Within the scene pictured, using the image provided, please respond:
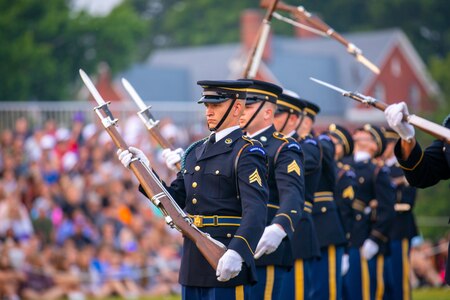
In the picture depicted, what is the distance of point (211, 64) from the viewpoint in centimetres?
5419

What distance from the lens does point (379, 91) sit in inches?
2094

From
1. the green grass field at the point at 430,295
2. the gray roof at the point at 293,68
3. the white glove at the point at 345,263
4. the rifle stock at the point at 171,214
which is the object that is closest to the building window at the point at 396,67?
the gray roof at the point at 293,68

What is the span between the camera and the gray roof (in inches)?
1984

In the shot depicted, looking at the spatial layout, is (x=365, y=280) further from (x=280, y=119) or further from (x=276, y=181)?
(x=276, y=181)

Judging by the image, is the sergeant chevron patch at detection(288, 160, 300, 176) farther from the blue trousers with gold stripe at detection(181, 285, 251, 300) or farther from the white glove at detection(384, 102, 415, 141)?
the white glove at detection(384, 102, 415, 141)

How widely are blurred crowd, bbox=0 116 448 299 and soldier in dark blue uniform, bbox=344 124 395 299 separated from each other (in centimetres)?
439

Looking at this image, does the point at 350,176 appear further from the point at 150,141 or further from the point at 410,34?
the point at 410,34

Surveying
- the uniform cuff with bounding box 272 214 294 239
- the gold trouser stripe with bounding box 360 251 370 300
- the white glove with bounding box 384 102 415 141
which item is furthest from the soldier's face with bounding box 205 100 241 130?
the gold trouser stripe with bounding box 360 251 370 300

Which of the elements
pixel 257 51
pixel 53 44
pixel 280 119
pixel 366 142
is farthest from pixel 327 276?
pixel 53 44

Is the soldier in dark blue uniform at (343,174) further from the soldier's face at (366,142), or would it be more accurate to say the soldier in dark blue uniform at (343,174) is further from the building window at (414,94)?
the building window at (414,94)

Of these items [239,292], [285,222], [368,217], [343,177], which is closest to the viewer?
[239,292]

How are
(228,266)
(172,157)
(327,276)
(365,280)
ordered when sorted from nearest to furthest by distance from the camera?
(228,266) < (172,157) < (327,276) < (365,280)

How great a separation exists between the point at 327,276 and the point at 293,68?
135 feet

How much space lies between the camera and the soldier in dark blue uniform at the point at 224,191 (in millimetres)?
7094
